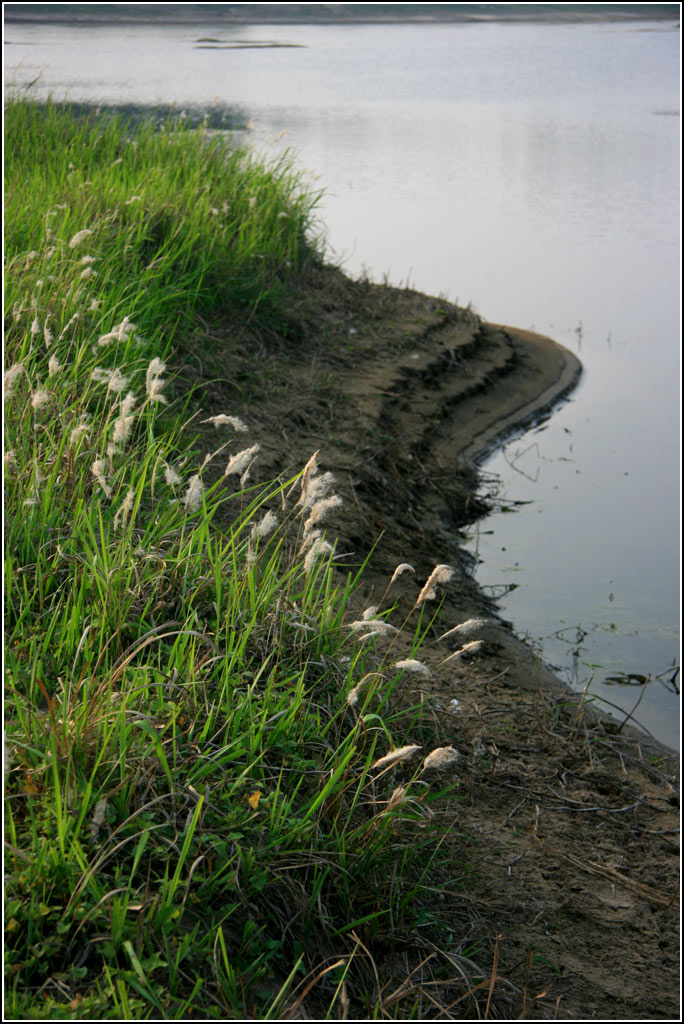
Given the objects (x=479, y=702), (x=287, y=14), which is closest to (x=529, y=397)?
(x=479, y=702)

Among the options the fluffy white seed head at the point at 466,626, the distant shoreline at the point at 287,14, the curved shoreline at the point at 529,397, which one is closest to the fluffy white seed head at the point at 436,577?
the fluffy white seed head at the point at 466,626

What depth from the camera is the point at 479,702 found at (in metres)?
3.34

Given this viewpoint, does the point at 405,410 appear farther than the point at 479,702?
Yes

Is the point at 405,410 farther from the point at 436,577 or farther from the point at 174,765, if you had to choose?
the point at 174,765

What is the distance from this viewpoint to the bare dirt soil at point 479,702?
223 centimetres

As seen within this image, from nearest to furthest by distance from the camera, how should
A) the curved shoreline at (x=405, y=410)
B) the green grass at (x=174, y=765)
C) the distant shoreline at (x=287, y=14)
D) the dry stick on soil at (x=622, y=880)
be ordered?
the green grass at (x=174, y=765), the dry stick on soil at (x=622, y=880), the curved shoreline at (x=405, y=410), the distant shoreline at (x=287, y=14)

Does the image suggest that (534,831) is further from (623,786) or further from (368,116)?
(368,116)

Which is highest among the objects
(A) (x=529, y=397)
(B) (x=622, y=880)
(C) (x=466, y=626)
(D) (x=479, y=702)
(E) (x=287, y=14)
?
(E) (x=287, y=14)

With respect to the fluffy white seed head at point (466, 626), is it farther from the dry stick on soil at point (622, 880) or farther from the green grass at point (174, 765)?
the dry stick on soil at point (622, 880)

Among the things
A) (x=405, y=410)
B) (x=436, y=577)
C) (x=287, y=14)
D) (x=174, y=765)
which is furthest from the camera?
(x=287, y=14)

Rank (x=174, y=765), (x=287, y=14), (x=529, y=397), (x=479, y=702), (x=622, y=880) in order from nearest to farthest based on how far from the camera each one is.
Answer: (x=174, y=765)
(x=622, y=880)
(x=479, y=702)
(x=529, y=397)
(x=287, y=14)

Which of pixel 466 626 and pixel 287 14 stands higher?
pixel 287 14

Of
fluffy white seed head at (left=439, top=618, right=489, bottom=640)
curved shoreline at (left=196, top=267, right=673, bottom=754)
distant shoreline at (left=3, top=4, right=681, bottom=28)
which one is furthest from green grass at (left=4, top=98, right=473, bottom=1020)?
distant shoreline at (left=3, top=4, right=681, bottom=28)

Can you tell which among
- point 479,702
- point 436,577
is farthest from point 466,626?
point 479,702
